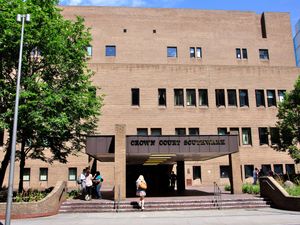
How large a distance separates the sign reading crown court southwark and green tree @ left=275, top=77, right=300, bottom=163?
11.5 m

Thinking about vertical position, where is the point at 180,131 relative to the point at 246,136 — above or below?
above

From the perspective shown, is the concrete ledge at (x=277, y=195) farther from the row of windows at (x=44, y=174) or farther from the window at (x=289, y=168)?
the row of windows at (x=44, y=174)

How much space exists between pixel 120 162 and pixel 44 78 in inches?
286

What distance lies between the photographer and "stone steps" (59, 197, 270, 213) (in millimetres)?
18438

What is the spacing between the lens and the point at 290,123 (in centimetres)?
3123

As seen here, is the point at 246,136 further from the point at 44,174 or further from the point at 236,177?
the point at 44,174

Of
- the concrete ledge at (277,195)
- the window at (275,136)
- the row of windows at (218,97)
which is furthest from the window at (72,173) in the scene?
the concrete ledge at (277,195)

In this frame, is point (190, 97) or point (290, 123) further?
point (190, 97)

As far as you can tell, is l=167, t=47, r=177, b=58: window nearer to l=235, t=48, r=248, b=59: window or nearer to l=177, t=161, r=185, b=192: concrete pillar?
l=235, t=48, r=248, b=59: window

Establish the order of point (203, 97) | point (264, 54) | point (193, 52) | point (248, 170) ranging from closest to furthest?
1. point (248, 170)
2. point (203, 97)
3. point (193, 52)
4. point (264, 54)

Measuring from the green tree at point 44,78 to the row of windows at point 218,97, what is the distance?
48.8 feet

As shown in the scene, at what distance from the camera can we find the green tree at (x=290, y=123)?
31.0m

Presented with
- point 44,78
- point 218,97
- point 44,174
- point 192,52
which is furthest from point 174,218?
point 192,52

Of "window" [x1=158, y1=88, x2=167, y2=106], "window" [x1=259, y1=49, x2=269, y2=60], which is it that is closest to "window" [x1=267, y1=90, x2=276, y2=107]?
"window" [x1=259, y1=49, x2=269, y2=60]
